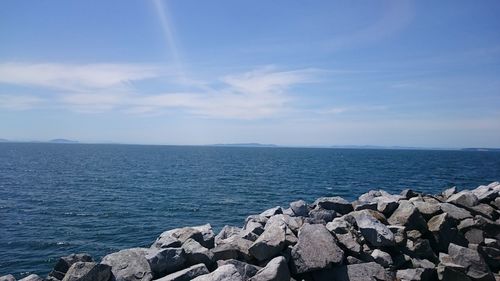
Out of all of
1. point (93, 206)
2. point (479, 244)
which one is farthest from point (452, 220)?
point (93, 206)

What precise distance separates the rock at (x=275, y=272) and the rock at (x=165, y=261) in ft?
7.44

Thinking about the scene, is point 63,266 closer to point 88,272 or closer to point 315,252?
point 88,272

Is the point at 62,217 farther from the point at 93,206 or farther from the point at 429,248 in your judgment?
the point at 429,248

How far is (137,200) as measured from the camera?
1529 inches

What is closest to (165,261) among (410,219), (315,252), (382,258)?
(315,252)

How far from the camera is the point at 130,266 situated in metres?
9.55

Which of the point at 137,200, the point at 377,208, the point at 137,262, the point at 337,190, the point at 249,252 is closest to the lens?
the point at 137,262

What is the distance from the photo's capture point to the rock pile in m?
9.47

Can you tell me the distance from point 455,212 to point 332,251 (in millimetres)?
7057

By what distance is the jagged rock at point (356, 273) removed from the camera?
9.87 m

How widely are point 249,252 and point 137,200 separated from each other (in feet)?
102

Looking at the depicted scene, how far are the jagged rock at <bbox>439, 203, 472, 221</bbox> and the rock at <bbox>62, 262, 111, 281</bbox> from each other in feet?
40.8

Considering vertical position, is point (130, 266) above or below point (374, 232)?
below

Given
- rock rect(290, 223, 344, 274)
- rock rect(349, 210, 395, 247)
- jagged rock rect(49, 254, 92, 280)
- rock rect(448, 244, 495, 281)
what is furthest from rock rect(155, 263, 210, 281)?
rock rect(448, 244, 495, 281)
